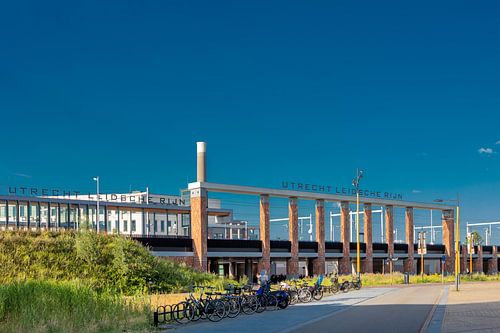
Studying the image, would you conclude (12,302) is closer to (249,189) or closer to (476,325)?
(476,325)

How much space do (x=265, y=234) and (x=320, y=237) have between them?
9129 mm

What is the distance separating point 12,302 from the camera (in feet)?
64.7

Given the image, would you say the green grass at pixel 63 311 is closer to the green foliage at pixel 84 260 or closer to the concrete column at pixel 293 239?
the green foliage at pixel 84 260

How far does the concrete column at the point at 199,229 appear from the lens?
57.3 metres

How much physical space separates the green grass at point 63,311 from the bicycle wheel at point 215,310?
231 cm

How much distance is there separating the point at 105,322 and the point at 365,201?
59.7 m

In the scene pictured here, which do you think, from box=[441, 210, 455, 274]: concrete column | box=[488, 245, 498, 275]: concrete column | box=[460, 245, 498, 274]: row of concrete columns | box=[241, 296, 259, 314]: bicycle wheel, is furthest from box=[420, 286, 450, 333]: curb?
box=[488, 245, 498, 275]: concrete column

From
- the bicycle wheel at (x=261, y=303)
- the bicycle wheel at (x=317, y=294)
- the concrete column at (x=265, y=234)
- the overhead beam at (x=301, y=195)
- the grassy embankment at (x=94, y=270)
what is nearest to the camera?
the grassy embankment at (x=94, y=270)

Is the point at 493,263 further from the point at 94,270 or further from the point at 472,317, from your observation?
the point at 472,317

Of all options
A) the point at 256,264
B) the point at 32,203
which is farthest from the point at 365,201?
the point at 32,203

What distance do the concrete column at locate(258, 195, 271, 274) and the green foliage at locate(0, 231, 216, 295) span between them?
2391cm

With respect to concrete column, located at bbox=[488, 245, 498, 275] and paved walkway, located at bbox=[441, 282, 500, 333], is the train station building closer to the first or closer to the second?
concrete column, located at bbox=[488, 245, 498, 275]

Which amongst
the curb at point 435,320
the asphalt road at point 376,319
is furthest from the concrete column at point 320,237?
the curb at point 435,320

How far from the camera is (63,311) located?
65.3 feet
